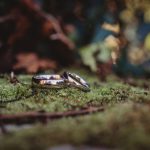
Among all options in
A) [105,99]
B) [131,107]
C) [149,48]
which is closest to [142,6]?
[149,48]

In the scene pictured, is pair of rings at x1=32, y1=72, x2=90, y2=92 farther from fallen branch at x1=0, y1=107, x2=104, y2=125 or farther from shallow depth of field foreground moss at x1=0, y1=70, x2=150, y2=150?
fallen branch at x1=0, y1=107, x2=104, y2=125

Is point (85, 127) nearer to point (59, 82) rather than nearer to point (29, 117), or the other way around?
point (29, 117)

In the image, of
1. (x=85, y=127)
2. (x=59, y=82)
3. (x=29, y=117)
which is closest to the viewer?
(x=85, y=127)

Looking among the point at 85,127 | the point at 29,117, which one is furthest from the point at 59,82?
the point at 85,127

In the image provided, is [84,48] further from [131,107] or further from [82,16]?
[131,107]

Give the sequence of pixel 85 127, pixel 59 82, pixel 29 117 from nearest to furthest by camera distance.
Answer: pixel 85 127 < pixel 29 117 < pixel 59 82

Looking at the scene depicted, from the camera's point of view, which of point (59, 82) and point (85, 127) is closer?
point (85, 127)

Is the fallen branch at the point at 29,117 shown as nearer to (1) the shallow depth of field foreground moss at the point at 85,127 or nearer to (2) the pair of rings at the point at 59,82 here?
(1) the shallow depth of field foreground moss at the point at 85,127

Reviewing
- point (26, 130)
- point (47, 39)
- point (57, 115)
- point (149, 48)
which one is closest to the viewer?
point (26, 130)
